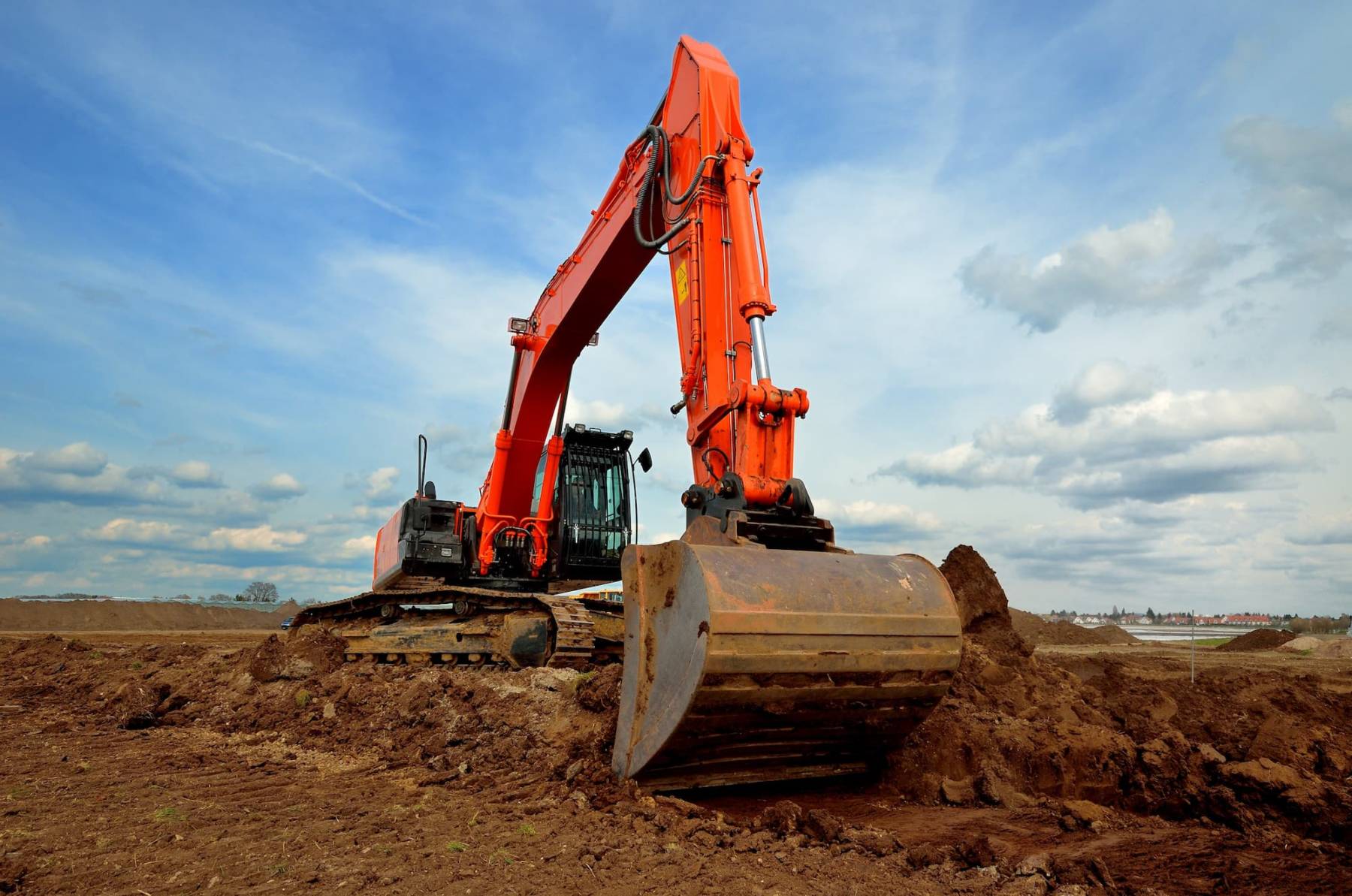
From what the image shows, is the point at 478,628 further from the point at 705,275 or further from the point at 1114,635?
the point at 1114,635

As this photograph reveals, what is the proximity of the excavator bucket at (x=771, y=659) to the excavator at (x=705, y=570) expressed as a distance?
0.01 metres

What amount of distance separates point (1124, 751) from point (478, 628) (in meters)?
5.88

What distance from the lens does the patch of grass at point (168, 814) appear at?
174 inches

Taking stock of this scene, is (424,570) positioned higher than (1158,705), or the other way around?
(424,570)

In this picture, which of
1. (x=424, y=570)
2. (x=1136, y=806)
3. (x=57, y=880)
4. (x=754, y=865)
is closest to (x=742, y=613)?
(x=754, y=865)

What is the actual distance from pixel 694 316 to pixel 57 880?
431cm

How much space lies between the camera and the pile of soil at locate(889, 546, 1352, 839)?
435 centimetres

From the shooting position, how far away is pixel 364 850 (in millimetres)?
3797

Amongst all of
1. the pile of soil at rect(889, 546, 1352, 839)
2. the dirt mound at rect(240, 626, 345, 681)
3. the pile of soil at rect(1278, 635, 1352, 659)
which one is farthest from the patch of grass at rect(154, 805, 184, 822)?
the pile of soil at rect(1278, 635, 1352, 659)

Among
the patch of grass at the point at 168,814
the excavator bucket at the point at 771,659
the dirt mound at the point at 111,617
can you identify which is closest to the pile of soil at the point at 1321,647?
the excavator bucket at the point at 771,659

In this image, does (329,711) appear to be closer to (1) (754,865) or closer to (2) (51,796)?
(2) (51,796)

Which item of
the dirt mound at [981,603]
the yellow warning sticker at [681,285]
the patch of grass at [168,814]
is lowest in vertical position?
the patch of grass at [168,814]

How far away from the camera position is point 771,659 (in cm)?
397

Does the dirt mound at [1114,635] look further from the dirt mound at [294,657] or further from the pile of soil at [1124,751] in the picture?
the dirt mound at [294,657]
